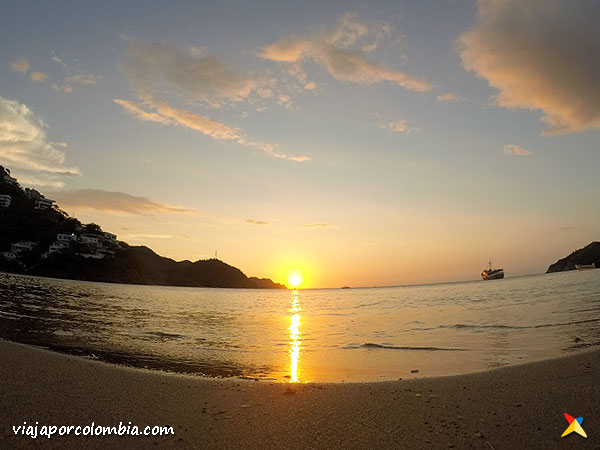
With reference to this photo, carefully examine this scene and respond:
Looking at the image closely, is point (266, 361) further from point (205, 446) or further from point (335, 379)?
point (205, 446)

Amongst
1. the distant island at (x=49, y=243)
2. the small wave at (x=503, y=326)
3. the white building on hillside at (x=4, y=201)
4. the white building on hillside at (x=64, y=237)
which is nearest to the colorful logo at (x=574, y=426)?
the small wave at (x=503, y=326)

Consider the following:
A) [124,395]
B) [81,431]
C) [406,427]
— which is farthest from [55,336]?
[406,427]

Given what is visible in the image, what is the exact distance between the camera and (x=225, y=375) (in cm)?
946

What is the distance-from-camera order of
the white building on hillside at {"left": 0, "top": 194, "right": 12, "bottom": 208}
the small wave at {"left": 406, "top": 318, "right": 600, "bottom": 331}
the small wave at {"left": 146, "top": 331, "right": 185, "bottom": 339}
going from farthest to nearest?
the white building on hillside at {"left": 0, "top": 194, "right": 12, "bottom": 208}
the small wave at {"left": 406, "top": 318, "right": 600, "bottom": 331}
the small wave at {"left": 146, "top": 331, "right": 185, "bottom": 339}

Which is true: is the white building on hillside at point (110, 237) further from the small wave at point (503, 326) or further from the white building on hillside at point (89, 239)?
the small wave at point (503, 326)

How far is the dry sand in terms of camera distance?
466 centimetres

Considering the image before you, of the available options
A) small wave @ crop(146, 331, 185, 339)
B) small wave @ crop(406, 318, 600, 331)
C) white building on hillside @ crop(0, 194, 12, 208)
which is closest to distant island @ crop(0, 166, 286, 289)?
white building on hillside @ crop(0, 194, 12, 208)

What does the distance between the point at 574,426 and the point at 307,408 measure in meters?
3.84

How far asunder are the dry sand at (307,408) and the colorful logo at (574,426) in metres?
0.07

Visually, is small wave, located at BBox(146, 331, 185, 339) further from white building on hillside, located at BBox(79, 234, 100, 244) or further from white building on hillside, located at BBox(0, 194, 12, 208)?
white building on hillside, located at BBox(0, 194, 12, 208)

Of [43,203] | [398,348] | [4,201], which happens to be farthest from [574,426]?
[43,203]

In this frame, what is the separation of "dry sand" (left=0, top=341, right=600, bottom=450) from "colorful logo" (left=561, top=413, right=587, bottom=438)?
65 mm

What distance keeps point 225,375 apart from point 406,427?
5.62 meters

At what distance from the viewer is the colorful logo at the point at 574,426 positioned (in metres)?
4.71
